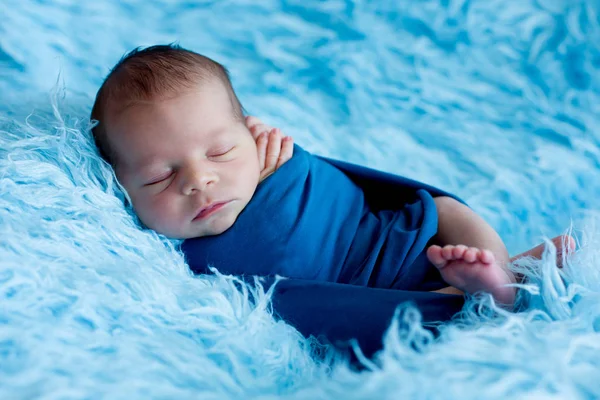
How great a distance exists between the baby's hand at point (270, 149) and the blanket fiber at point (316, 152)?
25 centimetres

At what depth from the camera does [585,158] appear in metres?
1.45

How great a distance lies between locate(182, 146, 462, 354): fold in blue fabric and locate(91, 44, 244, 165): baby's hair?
19cm

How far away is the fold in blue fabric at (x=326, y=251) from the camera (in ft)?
3.14

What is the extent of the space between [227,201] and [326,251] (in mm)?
195

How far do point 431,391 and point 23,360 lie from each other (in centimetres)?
46

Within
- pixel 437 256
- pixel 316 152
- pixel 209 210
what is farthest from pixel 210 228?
pixel 316 152

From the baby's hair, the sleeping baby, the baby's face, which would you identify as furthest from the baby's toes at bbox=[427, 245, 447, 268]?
the baby's hair

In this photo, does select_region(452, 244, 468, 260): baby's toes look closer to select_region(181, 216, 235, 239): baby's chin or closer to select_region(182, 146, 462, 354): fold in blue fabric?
select_region(182, 146, 462, 354): fold in blue fabric

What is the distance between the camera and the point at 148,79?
108 cm

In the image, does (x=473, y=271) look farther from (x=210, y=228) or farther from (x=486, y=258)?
(x=210, y=228)

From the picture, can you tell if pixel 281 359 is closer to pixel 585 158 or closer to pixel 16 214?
pixel 16 214

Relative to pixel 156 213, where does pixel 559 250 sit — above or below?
above

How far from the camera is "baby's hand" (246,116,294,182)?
3.92 ft

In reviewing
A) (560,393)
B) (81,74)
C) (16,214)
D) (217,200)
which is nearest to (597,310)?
(560,393)
